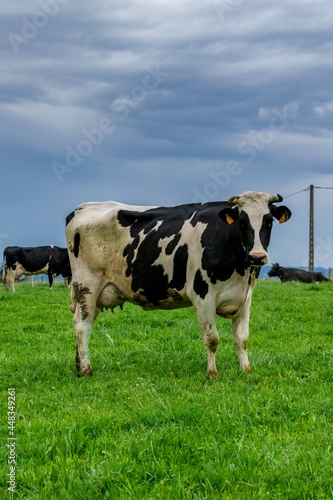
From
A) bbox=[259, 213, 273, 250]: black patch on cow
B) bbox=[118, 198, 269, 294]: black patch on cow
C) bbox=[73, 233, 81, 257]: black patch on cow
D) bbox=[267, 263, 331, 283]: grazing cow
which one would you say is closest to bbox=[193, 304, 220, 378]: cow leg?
bbox=[118, 198, 269, 294]: black patch on cow

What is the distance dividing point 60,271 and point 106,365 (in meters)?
A: 21.1

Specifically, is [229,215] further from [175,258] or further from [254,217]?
[175,258]

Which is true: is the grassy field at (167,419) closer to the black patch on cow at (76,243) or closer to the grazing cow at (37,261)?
the black patch on cow at (76,243)

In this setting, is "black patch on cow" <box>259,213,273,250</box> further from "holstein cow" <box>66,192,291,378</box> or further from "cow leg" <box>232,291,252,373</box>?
"cow leg" <box>232,291,252,373</box>

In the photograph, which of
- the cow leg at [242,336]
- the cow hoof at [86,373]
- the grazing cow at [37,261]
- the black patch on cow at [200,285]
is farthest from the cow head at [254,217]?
the grazing cow at [37,261]

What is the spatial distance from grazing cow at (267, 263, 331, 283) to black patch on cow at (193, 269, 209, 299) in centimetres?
3106

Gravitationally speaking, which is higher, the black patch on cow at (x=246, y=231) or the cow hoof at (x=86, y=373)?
the black patch on cow at (x=246, y=231)

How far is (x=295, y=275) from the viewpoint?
129 ft

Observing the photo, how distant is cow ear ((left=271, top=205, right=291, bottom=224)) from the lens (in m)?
8.58

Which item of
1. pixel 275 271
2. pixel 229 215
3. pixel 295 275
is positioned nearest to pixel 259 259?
pixel 229 215

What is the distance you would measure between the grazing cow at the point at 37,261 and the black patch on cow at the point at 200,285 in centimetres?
2201

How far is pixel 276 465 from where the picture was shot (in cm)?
500

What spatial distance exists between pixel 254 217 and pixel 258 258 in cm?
61

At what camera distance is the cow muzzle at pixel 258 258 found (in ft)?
26.1
